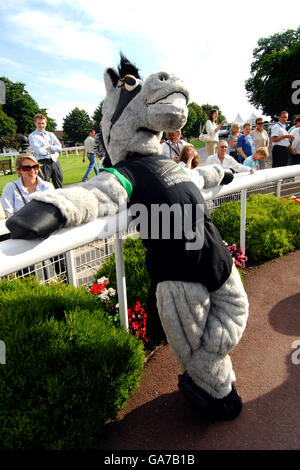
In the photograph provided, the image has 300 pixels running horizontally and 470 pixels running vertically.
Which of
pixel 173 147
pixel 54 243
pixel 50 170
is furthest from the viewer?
pixel 50 170

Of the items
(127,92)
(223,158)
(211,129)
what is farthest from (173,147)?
(127,92)

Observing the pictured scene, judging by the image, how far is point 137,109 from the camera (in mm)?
1808

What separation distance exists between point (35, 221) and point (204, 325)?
108cm

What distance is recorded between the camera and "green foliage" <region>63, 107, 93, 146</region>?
76812 millimetres

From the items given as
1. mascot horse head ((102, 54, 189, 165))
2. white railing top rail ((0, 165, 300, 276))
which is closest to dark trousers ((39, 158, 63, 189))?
mascot horse head ((102, 54, 189, 165))

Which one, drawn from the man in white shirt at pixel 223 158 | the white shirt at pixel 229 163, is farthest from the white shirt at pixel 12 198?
the man in white shirt at pixel 223 158

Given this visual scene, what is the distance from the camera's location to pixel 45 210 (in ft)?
4.39

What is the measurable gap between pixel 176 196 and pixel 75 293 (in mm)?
1062

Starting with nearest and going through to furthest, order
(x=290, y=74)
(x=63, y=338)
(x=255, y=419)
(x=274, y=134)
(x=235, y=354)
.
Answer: (x=63, y=338) < (x=255, y=419) < (x=235, y=354) < (x=274, y=134) < (x=290, y=74)

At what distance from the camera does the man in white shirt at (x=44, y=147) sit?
5969 mm

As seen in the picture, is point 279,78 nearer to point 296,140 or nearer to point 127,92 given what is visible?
point 296,140

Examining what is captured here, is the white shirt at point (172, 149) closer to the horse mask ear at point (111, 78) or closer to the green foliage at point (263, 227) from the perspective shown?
the green foliage at point (263, 227)
